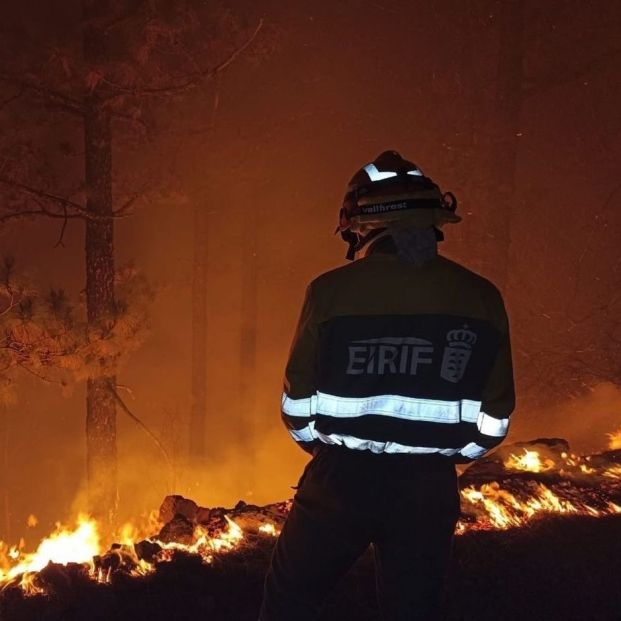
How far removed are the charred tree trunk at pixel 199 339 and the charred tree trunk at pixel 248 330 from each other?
170 cm

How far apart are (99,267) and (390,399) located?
6914mm

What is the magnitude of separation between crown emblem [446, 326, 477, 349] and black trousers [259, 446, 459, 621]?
490mm

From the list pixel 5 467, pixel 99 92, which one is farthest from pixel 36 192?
pixel 5 467

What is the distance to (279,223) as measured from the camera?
2002cm

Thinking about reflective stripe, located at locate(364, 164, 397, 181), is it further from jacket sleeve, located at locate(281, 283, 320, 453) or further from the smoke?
the smoke

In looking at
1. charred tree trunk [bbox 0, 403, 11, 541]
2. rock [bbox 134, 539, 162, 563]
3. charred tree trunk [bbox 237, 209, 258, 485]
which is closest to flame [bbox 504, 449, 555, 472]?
rock [bbox 134, 539, 162, 563]

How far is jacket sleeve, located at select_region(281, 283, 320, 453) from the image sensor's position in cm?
249

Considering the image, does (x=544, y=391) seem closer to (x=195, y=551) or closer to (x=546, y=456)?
(x=546, y=456)

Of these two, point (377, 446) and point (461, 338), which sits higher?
point (461, 338)

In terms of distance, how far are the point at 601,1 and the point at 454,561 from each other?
1100 cm

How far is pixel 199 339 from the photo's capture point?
17516 millimetres

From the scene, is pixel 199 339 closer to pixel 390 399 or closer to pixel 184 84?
pixel 184 84

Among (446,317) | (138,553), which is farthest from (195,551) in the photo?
(446,317)

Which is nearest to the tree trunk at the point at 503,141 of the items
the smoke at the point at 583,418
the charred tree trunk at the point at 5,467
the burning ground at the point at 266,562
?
the smoke at the point at 583,418
